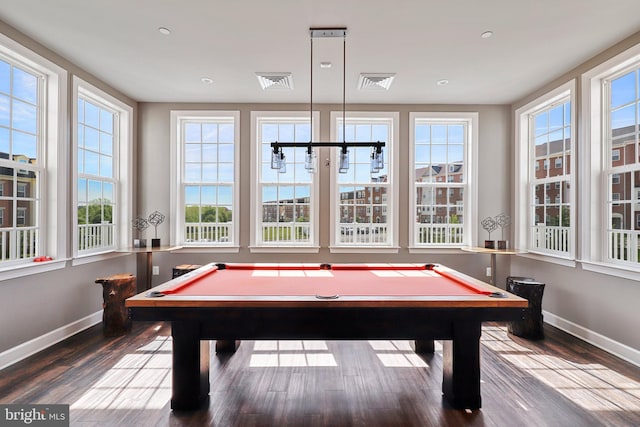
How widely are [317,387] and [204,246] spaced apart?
269cm

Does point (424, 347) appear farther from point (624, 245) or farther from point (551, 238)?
point (551, 238)

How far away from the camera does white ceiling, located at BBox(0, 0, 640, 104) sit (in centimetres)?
234

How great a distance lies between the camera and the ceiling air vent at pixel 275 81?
3.31 m

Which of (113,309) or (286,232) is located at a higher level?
(286,232)

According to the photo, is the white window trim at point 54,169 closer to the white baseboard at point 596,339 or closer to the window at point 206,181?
the window at point 206,181

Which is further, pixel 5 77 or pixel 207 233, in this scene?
pixel 207 233

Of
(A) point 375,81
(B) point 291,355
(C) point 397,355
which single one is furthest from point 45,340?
(A) point 375,81

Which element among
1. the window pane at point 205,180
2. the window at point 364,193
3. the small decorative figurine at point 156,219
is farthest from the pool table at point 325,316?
the small decorative figurine at point 156,219

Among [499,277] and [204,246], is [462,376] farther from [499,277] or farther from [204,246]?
[204,246]

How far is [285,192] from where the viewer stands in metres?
4.36

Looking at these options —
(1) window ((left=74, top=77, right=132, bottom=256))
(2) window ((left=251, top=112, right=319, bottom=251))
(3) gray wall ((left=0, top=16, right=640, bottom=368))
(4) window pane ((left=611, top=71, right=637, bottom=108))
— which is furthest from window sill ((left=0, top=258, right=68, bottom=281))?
(4) window pane ((left=611, top=71, right=637, bottom=108))

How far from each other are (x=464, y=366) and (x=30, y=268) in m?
3.67

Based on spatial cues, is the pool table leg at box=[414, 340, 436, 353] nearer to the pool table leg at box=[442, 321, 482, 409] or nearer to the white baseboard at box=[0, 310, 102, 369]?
the pool table leg at box=[442, 321, 482, 409]

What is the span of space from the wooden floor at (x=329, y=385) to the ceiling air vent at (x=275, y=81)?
2.82 meters
